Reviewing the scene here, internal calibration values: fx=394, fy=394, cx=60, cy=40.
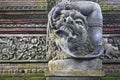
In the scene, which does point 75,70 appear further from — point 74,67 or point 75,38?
point 75,38

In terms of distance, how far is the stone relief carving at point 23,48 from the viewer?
8266 millimetres

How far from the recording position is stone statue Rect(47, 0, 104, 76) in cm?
690

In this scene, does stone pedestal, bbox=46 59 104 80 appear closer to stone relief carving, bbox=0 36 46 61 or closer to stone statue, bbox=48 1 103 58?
stone statue, bbox=48 1 103 58

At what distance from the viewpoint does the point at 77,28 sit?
704 cm

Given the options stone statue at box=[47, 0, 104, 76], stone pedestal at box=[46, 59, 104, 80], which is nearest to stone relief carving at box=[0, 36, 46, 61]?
stone statue at box=[47, 0, 104, 76]

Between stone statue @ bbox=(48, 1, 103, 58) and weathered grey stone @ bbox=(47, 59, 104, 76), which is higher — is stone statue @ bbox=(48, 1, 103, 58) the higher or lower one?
the higher one

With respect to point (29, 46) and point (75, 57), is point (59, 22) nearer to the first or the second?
point (75, 57)

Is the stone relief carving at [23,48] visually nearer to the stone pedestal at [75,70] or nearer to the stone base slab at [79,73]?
the stone pedestal at [75,70]

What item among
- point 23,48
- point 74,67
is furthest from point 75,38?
point 23,48

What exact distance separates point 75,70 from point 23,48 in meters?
1.90

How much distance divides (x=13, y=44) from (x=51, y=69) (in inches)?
67.3

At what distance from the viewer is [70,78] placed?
6766 millimetres

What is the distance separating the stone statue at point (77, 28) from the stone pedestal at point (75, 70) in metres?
0.12

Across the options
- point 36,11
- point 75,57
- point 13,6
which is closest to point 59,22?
point 75,57
